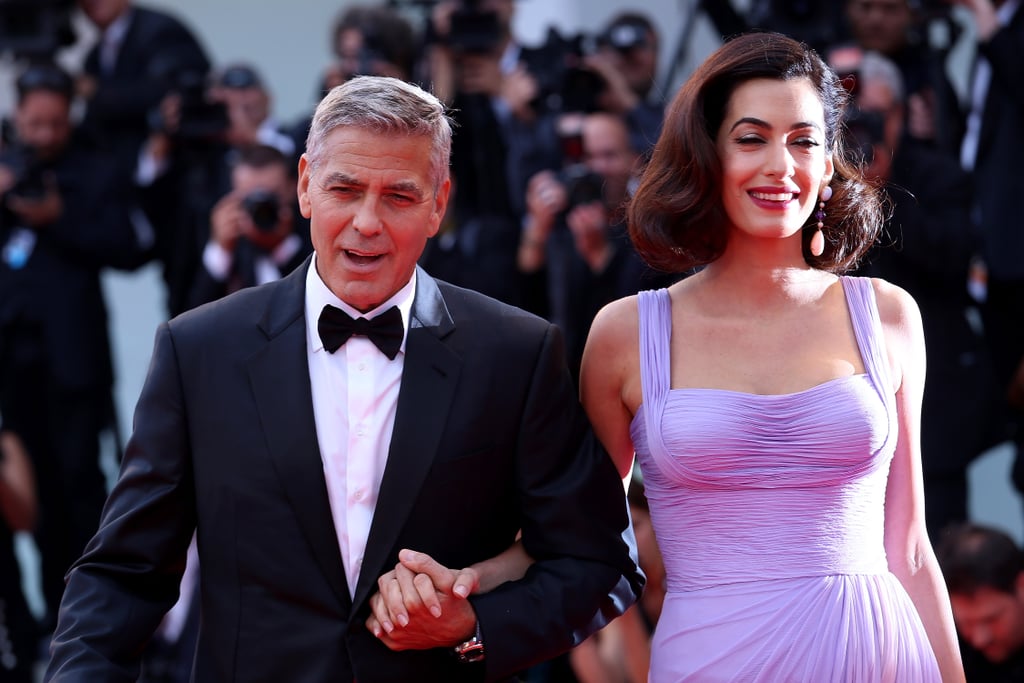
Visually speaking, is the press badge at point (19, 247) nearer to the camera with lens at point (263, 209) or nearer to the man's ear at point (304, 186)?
the camera with lens at point (263, 209)

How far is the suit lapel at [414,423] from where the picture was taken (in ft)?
8.61

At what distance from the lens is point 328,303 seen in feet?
9.02

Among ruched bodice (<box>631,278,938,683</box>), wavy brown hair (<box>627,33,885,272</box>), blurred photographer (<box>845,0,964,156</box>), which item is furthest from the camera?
blurred photographer (<box>845,0,964,156</box>)

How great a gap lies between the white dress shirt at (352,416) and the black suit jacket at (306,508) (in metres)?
0.03

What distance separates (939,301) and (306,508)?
110 inches

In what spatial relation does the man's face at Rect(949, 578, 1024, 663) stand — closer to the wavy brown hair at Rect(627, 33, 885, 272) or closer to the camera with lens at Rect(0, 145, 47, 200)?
the wavy brown hair at Rect(627, 33, 885, 272)

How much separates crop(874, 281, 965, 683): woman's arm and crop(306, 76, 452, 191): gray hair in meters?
0.92

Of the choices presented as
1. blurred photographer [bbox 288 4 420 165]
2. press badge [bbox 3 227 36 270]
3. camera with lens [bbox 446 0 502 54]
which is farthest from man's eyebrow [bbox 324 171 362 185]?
press badge [bbox 3 227 36 270]

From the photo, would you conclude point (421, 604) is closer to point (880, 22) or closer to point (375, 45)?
point (880, 22)

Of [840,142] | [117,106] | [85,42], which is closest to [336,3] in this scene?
[85,42]

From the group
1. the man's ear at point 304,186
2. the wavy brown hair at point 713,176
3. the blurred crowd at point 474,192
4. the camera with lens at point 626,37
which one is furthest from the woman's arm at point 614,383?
the camera with lens at point 626,37

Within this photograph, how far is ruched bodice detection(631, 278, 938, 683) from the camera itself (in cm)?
286

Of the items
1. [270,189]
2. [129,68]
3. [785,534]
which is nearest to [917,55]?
[270,189]

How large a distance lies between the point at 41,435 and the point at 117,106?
1.38 metres
